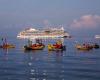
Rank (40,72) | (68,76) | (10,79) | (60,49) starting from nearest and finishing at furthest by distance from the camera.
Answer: (10,79), (68,76), (40,72), (60,49)

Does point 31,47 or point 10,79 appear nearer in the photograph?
point 10,79

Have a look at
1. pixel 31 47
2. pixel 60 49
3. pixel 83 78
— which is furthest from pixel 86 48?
pixel 83 78

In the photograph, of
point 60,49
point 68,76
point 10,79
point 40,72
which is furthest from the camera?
point 60,49

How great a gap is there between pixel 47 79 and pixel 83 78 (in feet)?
16.9

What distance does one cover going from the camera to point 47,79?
4878 cm

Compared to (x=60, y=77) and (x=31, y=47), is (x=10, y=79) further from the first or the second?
(x=31, y=47)

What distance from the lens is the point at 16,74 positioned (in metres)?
53.7

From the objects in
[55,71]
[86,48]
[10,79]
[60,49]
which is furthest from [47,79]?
[86,48]

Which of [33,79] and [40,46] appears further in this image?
[40,46]

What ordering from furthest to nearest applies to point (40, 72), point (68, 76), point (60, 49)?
point (60, 49) < point (40, 72) < point (68, 76)

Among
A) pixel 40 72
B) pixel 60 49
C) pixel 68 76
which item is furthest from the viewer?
pixel 60 49

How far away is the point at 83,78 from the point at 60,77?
11.7 ft

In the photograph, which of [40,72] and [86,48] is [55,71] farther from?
[86,48]

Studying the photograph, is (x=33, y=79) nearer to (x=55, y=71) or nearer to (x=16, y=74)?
(x=16, y=74)
